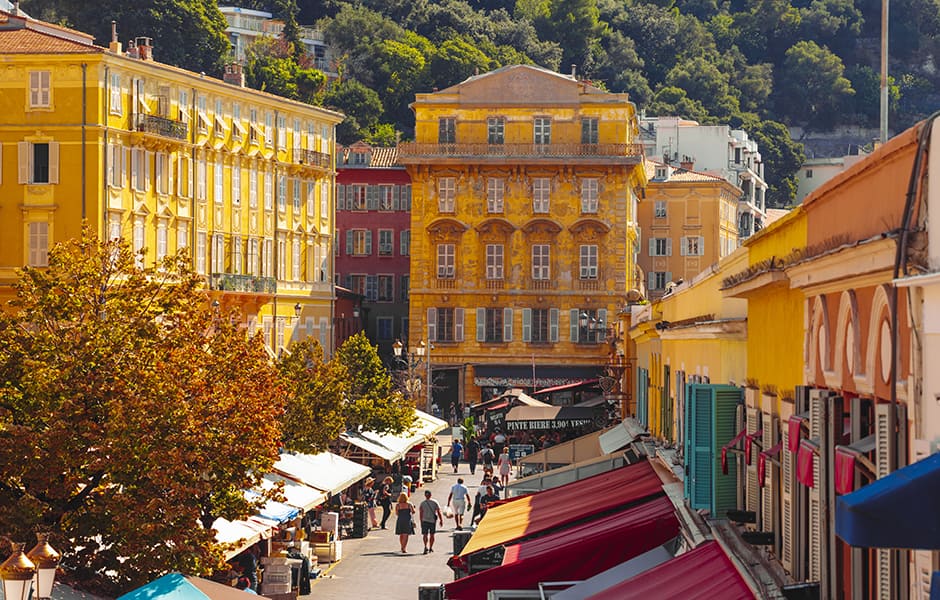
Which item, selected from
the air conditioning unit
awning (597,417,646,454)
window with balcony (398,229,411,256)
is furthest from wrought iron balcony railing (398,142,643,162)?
the air conditioning unit

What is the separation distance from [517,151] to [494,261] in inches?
196

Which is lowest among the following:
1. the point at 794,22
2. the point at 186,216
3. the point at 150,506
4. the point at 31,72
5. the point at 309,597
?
the point at 309,597

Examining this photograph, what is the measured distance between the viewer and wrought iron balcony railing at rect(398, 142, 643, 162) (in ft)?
263

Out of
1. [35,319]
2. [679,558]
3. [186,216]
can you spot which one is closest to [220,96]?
[186,216]

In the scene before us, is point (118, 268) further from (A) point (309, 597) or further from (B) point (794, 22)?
(B) point (794, 22)

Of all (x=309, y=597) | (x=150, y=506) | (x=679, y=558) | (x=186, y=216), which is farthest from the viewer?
(x=186, y=216)

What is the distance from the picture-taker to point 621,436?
3612cm

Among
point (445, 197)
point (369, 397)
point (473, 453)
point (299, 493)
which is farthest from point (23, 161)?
point (299, 493)

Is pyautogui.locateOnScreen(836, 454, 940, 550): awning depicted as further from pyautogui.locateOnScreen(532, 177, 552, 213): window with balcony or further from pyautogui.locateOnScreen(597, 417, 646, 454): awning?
pyautogui.locateOnScreen(532, 177, 552, 213): window with balcony

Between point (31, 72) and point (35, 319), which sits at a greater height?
point (31, 72)

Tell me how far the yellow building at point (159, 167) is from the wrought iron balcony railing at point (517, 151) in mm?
5175

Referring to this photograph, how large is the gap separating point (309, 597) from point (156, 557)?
34.0ft

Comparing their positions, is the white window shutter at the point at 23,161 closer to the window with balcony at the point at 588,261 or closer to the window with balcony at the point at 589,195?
the window with balcony at the point at 589,195

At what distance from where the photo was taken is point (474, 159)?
80.7 metres
